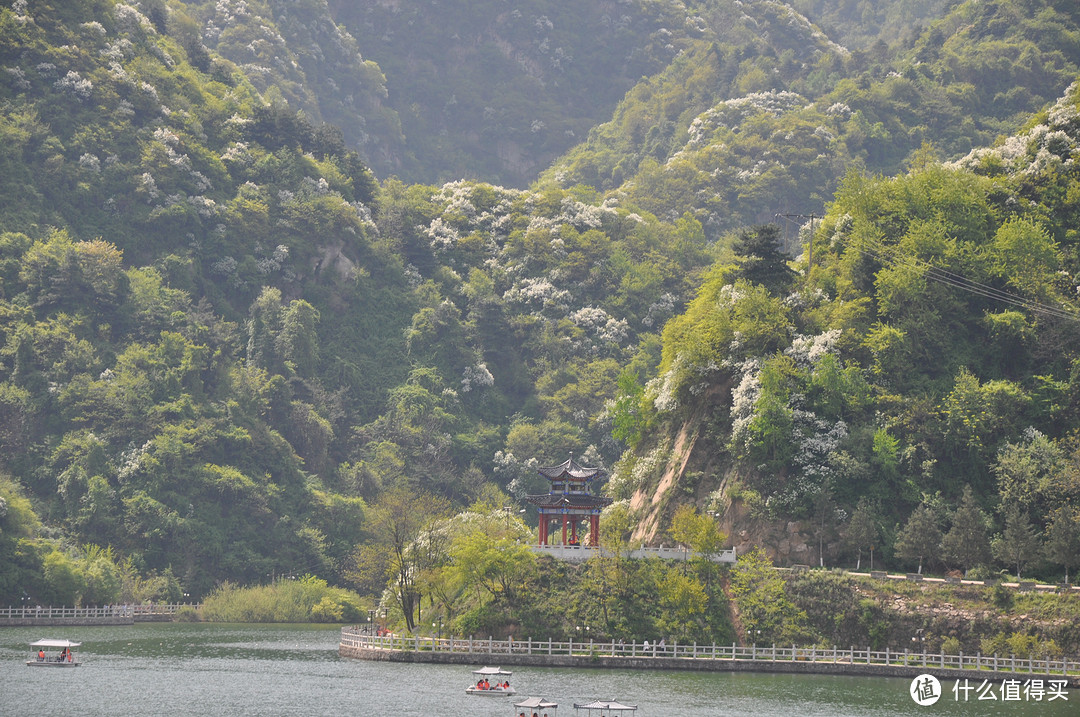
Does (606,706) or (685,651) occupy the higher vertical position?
(685,651)

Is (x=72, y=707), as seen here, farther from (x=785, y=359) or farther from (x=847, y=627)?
(x=785, y=359)

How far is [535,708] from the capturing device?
80438 mm

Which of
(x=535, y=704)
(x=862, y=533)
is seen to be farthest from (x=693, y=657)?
(x=535, y=704)

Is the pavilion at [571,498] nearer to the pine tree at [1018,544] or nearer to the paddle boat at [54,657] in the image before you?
the pine tree at [1018,544]

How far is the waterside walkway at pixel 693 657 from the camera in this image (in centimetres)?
9725

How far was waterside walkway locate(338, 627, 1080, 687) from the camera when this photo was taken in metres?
97.2

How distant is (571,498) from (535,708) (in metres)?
38.9

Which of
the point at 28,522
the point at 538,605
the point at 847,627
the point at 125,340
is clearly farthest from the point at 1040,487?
the point at 125,340

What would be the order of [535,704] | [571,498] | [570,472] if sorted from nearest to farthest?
[535,704] < [570,472] < [571,498]

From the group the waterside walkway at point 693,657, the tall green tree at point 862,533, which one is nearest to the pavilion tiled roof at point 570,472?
the waterside walkway at point 693,657

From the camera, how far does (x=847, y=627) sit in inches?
4117

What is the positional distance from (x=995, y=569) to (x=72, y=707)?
210ft

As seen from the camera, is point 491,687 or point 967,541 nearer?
point 491,687

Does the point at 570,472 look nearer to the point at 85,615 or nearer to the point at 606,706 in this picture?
the point at 606,706
